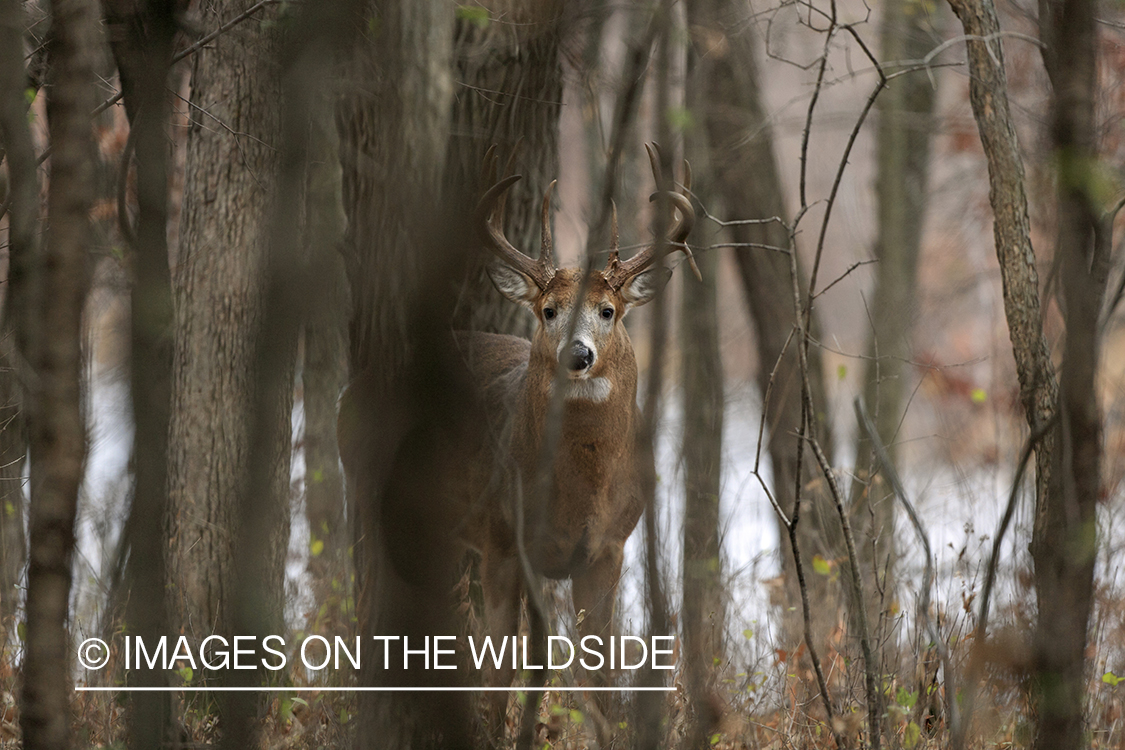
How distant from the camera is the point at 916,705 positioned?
4824mm

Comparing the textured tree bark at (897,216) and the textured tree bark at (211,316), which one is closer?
the textured tree bark at (211,316)

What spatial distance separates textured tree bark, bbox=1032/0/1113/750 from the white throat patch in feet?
11.7

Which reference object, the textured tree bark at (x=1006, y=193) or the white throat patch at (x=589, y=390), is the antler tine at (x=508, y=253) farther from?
the textured tree bark at (x=1006, y=193)

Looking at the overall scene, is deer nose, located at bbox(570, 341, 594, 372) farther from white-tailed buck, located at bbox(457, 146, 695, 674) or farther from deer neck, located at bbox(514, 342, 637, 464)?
deer neck, located at bbox(514, 342, 637, 464)

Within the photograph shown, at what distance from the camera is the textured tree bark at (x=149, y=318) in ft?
7.43

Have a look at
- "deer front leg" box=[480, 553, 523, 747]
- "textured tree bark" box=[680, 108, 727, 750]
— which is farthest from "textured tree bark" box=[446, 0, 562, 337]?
"deer front leg" box=[480, 553, 523, 747]

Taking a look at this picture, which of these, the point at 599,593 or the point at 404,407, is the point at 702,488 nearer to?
the point at 599,593

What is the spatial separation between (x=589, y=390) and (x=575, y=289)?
0.58m

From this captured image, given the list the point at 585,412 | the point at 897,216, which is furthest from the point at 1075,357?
the point at 897,216

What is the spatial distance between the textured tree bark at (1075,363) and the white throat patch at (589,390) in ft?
11.7

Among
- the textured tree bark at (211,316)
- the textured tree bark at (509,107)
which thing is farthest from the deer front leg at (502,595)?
the textured tree bark at (211,316)

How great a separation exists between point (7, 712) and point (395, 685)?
3775mm

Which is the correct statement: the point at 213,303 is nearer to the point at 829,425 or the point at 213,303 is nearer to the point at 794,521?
the point at 794,521

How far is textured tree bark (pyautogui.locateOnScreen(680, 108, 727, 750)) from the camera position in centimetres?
290
